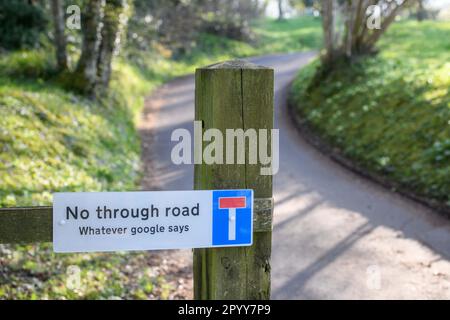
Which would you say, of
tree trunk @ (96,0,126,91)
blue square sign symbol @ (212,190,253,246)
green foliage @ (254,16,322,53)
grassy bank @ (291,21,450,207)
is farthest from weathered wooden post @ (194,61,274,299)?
green foliage @ (254,16,322,53)

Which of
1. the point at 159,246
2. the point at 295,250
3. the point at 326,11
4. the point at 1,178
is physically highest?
the point at 326,11

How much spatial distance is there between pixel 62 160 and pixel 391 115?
8.41m

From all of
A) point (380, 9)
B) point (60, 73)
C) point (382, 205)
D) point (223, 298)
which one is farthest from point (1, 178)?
point (380, 9)

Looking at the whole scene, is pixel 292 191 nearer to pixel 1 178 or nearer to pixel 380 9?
pixel 1 178

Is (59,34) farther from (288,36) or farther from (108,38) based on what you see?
(288,36)

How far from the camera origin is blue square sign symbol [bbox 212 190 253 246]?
2.59 metres

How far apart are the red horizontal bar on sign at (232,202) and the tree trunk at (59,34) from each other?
1337 cm

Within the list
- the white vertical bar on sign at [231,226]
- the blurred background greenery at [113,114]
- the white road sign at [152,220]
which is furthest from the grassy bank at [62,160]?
the white vertical bar on sign at [231,226]

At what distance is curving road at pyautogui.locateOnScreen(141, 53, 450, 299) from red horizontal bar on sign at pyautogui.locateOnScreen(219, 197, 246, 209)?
421 centimetres

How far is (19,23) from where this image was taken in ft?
57.0

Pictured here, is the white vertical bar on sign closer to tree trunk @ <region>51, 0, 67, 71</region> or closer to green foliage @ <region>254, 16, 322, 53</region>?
tree trunk @ <region>51, 0, 67, 71</region>

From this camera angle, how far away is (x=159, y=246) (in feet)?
8.57

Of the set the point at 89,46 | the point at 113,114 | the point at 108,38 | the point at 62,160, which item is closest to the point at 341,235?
the point at 62,160
